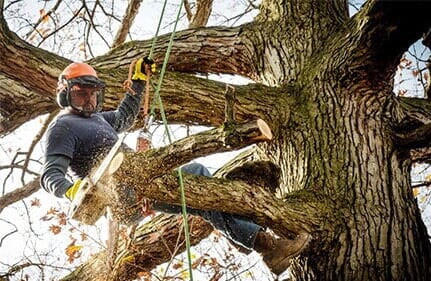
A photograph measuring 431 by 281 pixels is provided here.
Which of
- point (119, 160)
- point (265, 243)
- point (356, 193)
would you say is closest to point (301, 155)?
point (356, 193)

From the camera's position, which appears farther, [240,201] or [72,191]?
[240,201]

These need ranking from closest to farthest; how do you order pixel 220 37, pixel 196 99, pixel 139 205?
pixel 139 205 → pixel 196 99 → pixel 220 37

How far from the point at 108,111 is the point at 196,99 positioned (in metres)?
0.64

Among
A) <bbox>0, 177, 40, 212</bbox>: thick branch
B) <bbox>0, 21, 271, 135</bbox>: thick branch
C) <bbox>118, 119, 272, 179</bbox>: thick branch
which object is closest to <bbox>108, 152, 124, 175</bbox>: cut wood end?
<bbox>118, 119, 272, 179</bbox>: thick branch

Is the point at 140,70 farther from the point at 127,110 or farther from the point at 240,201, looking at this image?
the point at 240,201

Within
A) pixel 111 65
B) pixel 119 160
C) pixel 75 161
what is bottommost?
pixel 119 160

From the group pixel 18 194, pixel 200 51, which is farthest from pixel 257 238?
pixel 18 194

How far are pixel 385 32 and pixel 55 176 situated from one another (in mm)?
1970

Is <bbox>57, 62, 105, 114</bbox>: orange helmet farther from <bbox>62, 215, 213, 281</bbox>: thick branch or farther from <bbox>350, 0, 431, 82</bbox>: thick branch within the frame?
<bbox>350, 0, 431, 82</bbox>: thick branch

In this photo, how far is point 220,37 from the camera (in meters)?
3.98

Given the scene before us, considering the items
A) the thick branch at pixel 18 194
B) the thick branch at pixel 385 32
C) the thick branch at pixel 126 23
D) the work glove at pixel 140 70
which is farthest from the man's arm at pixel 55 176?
the thick branch at pixel 126 23

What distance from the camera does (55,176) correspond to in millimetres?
2680

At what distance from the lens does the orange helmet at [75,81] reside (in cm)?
319

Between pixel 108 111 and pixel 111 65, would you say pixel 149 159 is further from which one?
pixel 111 65
